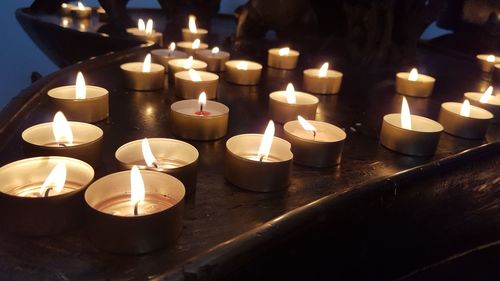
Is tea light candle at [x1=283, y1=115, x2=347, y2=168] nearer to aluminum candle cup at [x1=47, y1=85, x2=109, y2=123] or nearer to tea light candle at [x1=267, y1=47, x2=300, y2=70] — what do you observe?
aluminum candle cup at [x1=47, y1=85, x2=109, y2=123]

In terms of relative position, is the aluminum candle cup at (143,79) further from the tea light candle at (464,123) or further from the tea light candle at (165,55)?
the tea light candle at (464,123)

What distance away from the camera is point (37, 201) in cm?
65

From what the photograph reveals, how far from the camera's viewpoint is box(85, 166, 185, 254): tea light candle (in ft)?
2.08

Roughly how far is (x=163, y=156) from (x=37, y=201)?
0.29 m

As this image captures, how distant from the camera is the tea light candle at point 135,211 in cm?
63

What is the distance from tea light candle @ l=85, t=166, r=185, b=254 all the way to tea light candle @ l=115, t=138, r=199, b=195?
47 mm

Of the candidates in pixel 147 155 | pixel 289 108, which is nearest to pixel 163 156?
pixel 147 155

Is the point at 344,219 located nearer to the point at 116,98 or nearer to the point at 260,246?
the point at 260,246

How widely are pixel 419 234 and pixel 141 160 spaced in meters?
0.61

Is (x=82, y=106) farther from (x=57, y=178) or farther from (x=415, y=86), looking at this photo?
(x=415, y=86)

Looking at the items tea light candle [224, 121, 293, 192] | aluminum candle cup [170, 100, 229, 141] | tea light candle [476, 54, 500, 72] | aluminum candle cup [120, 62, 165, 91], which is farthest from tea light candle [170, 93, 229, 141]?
tea light candle [476, 54, 500, 72]

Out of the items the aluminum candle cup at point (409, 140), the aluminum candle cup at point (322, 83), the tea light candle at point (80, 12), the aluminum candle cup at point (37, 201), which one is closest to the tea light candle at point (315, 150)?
the aluminum candle cup at point (409, 140)

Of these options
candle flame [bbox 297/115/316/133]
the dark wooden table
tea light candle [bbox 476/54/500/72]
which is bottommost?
the dark wooden table

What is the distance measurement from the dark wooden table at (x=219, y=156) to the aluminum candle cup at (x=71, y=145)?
0.04m
